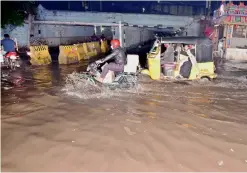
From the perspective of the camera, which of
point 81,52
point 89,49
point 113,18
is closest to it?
point 81,52

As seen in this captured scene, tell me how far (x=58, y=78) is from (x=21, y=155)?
19.8ft

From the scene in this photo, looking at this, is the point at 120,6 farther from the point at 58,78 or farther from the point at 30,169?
the point at 30,169

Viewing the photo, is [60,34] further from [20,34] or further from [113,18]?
[113,18]

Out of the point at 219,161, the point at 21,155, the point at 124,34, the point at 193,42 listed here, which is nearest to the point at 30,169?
the point at 21,155

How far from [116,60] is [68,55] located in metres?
6.78

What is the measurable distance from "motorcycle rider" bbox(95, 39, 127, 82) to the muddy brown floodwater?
0.80m

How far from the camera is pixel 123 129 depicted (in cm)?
485

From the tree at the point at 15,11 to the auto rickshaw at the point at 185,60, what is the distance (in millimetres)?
11930

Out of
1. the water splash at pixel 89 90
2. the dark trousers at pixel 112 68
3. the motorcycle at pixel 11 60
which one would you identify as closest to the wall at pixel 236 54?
the water splash at pixel 89 90

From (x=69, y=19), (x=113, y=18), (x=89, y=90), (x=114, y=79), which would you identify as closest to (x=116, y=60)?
(x=114, y=79)

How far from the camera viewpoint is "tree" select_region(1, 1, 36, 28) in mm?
16250

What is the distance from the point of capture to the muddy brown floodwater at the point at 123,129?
3734 mm

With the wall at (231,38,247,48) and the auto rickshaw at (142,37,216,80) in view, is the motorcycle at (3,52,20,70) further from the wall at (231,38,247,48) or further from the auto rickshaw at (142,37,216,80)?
the wall at (231,38,247,48)

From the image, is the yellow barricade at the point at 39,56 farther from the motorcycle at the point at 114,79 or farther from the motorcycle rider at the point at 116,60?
the motorcycle rider at the point at 116,60
